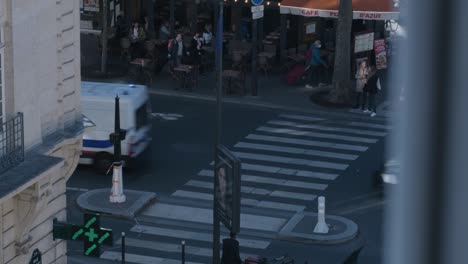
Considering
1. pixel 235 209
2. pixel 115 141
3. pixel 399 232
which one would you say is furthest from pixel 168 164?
pixel 399 232

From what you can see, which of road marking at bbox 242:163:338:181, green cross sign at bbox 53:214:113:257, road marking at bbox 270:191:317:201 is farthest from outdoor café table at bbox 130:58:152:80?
green cross sign at bbox 53:214:113:257

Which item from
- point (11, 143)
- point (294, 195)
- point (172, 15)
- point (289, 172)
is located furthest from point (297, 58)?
point (11, 143)

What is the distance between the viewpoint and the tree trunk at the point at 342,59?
33.5 m

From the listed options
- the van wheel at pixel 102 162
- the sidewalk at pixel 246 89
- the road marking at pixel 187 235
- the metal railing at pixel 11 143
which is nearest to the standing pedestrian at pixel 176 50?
the sidewalk at pixel 246 89

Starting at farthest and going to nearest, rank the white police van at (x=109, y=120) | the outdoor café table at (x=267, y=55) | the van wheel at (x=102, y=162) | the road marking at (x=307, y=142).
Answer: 1. the outdoor café table at (x=267, y=55)
2. the road marking at (x=307, y=142)
3. the van wheel at (x=102, y=162)
4. the white police van at (x=109, y=120)

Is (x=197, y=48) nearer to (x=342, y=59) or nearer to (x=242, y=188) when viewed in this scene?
(x=342, y=59)

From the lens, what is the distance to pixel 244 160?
28656mm

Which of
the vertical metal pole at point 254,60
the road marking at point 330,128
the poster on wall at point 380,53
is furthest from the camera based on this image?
the poster on wall at point 380,53

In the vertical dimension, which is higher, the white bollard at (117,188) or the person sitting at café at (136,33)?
the person sitting at café at (136,33)

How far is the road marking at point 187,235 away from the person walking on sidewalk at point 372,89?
10053 mm

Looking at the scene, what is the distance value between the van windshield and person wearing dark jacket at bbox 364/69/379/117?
7.62 m

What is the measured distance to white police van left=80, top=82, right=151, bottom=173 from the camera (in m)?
26.7

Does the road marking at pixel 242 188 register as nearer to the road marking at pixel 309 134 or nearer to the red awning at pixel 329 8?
the road marking at pixel 309 134

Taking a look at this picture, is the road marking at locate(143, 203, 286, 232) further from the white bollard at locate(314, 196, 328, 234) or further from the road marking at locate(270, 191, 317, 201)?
the road marking at locate(270, 191, 317, 201)
